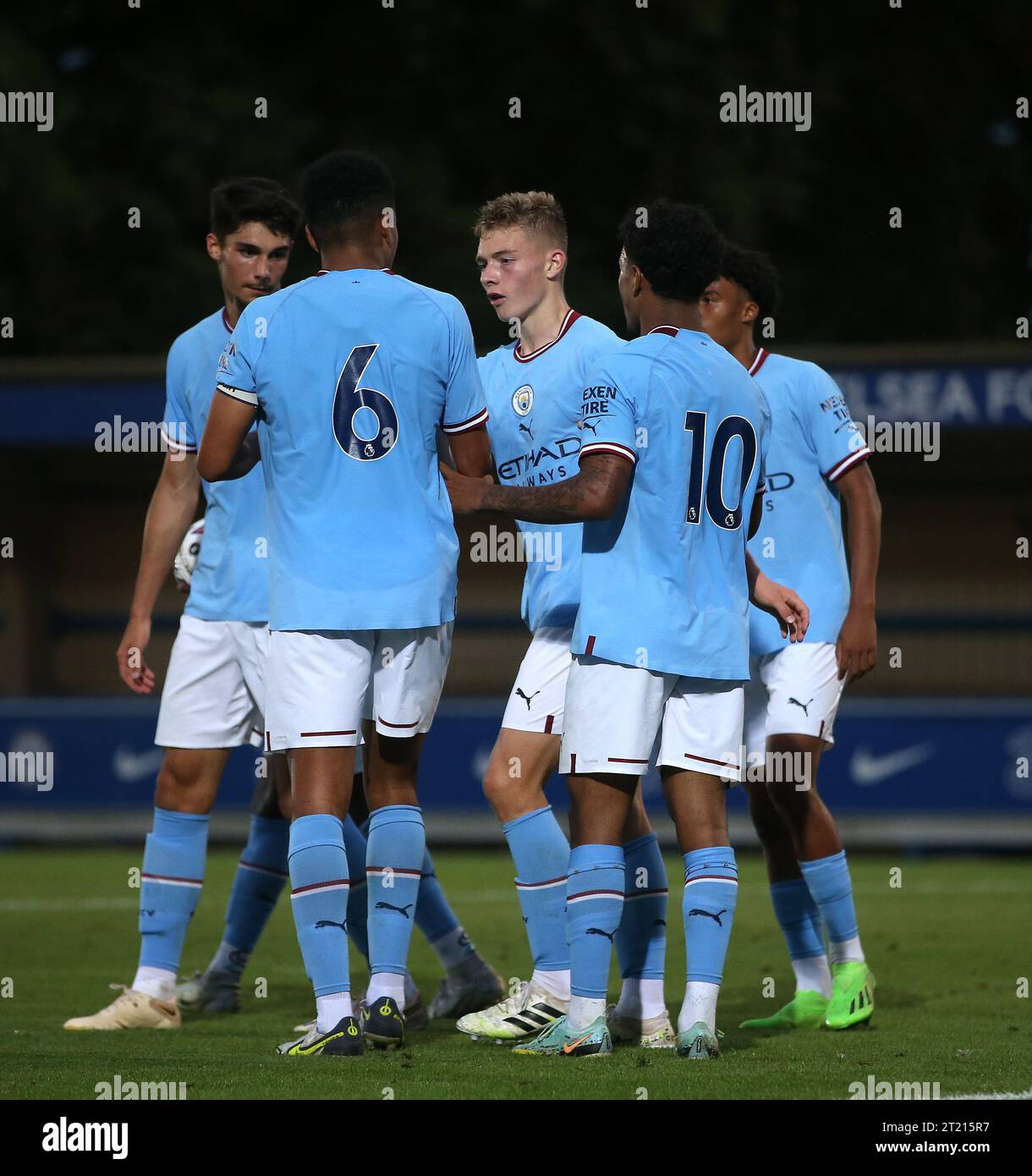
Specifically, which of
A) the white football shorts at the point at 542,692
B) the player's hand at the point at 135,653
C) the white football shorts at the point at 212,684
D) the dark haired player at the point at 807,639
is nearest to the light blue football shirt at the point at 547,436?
the white football shorts at the point at 542,692

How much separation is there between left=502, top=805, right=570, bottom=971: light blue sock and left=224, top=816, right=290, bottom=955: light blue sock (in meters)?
1.14

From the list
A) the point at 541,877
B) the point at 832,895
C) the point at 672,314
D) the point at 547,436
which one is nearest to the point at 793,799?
the point at 832,895

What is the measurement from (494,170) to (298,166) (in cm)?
199

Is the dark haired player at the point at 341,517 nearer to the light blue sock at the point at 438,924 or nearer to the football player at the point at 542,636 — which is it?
the football player at the point at 542,636

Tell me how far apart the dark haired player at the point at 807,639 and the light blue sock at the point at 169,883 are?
1772mm

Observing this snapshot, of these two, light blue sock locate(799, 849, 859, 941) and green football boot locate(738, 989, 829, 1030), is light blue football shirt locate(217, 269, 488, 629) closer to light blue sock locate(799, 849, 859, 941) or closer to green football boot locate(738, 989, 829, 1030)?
light blue sock locate(799, 849, 859, 941)

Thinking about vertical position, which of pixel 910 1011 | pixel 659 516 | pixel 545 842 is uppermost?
pixel 659 516

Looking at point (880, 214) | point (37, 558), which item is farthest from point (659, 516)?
point (880, 214)

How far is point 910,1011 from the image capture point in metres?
6.66

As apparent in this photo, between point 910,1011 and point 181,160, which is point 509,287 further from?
point 181,160

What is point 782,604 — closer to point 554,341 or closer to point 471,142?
point 554,341

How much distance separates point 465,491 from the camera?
540 cm

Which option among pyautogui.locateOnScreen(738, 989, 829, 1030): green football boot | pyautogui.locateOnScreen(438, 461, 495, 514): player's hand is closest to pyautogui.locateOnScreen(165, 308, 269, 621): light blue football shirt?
pyautogui.locateOnScreen(438, 461, 495, 514): player's hand

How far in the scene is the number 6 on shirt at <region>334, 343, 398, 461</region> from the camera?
17.4 ft
